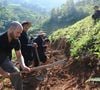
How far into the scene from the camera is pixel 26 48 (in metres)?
11.0

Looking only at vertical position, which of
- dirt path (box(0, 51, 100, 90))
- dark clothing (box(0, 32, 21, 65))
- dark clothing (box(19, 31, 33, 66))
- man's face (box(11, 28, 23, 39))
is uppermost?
man's face (box(11, 28, 23, 39))

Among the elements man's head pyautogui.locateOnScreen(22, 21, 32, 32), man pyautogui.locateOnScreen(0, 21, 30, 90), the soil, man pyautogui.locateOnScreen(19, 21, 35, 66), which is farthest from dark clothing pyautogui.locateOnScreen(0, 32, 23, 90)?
the soil

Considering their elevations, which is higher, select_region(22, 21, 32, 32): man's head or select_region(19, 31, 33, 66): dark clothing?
select_region(22, 21, 32, 32): man's head

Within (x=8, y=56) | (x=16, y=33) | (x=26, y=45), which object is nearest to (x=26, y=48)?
(x=26, y=45)

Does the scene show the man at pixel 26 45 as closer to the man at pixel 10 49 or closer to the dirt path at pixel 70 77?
the dirt path at pixel 70 77

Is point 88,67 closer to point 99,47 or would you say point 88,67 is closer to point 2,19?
point 99,47

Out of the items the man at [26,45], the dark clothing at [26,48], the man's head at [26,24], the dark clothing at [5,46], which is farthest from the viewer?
the dark clothing at [26,48]

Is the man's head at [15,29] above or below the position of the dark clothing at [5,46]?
above

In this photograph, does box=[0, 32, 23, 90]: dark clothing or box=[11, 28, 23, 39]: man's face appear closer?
box=[11, 28, 23, 39]: man's face

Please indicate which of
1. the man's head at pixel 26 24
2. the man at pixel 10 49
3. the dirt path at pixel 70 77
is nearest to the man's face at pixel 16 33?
the man at pixel 10 49

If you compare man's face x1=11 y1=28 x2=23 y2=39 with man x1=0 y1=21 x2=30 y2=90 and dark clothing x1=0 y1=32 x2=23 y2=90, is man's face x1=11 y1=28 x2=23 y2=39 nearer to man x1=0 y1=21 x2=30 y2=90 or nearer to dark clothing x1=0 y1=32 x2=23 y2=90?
man x1=0 y1=21 x2=30 y2=90

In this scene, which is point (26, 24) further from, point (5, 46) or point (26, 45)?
point (5, 46)

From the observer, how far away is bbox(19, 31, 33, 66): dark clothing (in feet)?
34.8

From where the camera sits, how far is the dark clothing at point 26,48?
10.6 meters
